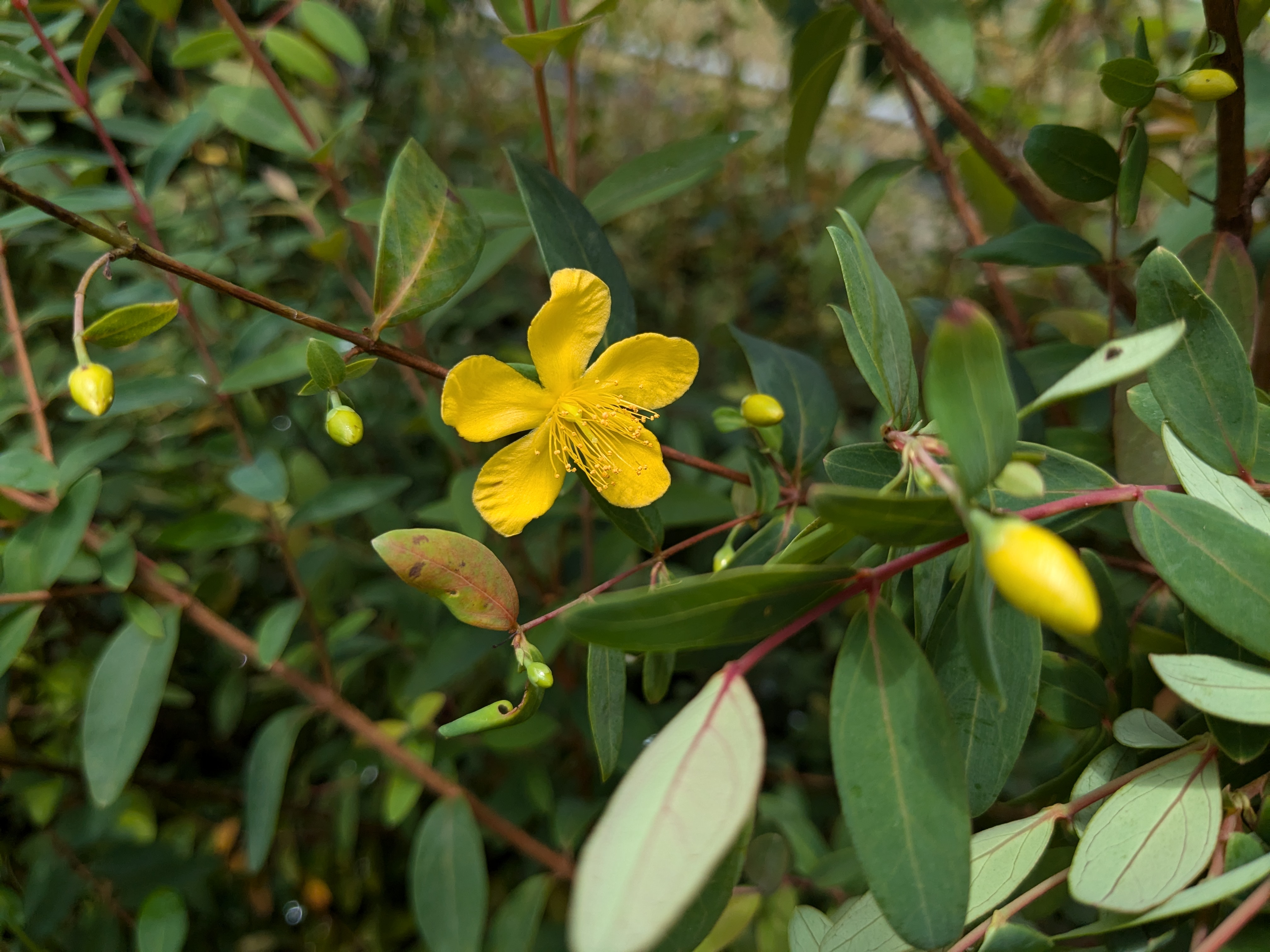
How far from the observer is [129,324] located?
46 cm

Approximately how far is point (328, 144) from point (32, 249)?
0.72 metres

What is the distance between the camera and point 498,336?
5.12 ft

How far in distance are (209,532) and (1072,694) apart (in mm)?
866

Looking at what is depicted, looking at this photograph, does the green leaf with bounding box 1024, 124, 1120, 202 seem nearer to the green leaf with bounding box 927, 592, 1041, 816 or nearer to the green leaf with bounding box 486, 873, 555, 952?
the green leaf with bounding box 927, 592, 1041, 816

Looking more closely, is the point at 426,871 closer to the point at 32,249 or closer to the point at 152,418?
the point at 152,418

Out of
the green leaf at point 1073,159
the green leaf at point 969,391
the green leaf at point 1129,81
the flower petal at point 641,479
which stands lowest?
the flower petal at point 641,479

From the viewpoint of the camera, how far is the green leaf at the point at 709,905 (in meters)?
0.46

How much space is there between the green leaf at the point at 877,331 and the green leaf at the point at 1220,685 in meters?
0.19

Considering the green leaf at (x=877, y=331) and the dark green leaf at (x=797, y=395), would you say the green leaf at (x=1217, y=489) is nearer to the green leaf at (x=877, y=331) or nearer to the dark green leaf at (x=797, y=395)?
the green leaf at (x=877, y=331)

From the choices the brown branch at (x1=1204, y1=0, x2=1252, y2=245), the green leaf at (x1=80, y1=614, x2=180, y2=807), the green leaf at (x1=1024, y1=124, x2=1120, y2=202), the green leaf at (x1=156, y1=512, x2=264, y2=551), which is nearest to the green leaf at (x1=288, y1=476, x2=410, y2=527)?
the green leaf at (x1=156, y1=512, x2=264, y2=551)

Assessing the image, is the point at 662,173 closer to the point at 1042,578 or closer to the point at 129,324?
the point at 129,324

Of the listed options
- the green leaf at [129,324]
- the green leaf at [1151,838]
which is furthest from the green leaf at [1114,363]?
the green leaf at [129,324]

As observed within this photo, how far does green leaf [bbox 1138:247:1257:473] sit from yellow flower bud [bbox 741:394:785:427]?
0.22 metres

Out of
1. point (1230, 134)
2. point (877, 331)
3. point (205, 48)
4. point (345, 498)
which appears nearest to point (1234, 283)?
point (1230, 134)
